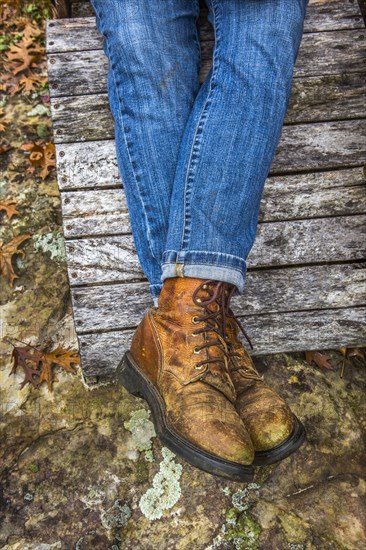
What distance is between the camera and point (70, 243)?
7.21ft

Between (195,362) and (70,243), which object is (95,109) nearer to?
(70,243)

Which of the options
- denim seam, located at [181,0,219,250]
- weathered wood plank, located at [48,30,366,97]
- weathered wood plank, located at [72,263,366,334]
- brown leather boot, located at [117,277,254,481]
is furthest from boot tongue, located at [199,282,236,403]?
weathered wood plank, located at [48,30,366,97]

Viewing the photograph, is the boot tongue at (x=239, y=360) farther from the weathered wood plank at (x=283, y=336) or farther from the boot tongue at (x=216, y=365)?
the weathered wood plank at (x=283, y=336)

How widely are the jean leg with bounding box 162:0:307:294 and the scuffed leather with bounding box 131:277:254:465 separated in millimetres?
121

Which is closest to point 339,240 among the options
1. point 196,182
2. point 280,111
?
point 280,111

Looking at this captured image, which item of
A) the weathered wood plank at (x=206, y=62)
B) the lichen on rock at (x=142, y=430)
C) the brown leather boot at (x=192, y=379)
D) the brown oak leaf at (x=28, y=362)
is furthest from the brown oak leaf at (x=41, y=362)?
the weathered wood plank at (x=206, y=62)

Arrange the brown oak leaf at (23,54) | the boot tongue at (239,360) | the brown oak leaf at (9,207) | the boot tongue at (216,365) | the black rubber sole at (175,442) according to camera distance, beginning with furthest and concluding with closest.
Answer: the brown oak leaf at (23,54), the brown oak leaf at (9,207), the boot tongue at (239,360), the boot tongue at (216,365), the black rubber sole at (175,442)

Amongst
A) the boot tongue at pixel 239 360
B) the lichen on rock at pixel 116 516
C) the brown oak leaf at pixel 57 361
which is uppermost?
the boot tongue at pixel 239 360

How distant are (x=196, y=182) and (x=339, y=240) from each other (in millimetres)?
822

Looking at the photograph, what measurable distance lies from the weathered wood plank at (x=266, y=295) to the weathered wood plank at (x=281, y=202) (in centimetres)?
23

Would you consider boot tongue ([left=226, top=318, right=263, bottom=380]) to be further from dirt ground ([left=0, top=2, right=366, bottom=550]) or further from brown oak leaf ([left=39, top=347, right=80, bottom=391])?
brown oak leaf ([left=39, top=347, right=80, bottom=391])

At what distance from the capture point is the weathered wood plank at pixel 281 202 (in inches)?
87.0

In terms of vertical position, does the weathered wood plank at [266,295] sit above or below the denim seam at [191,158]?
below

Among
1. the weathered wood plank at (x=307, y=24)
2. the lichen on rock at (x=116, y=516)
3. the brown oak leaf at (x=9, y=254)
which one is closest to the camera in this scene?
the lichen on rock at (x=116, y=516)
